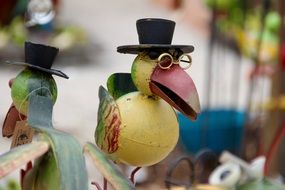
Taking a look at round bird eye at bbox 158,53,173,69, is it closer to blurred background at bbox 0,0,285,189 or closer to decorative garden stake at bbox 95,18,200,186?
decorative garden stake at bbox 95,18,200,186

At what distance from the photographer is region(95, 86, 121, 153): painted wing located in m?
0.44

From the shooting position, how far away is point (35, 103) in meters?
0.42

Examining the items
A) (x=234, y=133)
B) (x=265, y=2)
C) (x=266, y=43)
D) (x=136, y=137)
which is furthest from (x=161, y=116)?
(x=266, y=43)

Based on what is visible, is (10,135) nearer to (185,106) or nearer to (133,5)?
(185,106)

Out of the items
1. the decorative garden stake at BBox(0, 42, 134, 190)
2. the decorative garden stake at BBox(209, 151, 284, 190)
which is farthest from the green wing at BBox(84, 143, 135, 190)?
the decorative garden stake at BBox(209, 151, 284, 190)

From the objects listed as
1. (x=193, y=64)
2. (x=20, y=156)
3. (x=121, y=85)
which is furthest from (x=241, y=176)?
(x=193, y=64)

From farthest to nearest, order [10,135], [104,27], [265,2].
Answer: [104,27] → [265,2] → [10,135]

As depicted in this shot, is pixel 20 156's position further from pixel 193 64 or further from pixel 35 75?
pixel 193 64

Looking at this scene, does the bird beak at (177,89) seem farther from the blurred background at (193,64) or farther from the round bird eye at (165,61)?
the blurred background at (193,64)

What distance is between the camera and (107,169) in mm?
392

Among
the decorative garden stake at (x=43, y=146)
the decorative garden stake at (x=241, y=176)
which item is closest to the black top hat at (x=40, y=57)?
the decorative garden stake at (x=43, y=146)

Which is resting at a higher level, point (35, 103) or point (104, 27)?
point (35, 103)

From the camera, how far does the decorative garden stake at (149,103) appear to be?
42 centimetres

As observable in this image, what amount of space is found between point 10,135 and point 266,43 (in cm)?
166
